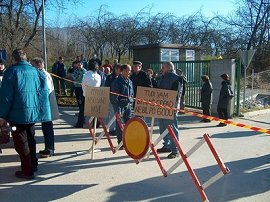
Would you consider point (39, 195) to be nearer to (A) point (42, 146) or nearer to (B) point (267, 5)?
(A) point (42, 146)

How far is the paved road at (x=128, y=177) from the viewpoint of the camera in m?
5.60

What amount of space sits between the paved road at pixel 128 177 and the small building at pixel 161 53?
12.2 m

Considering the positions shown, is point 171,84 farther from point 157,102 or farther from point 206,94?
point 206,94

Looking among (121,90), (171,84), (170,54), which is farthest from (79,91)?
(170,54)

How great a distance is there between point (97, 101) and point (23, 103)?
71.1 inches

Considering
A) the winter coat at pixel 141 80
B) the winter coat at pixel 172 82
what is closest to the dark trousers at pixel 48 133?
the winter coat at pixel 172 82

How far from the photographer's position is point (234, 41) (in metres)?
34.6

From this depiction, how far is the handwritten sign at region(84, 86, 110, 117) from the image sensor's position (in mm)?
7504

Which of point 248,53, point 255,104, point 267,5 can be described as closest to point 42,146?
point 248,53

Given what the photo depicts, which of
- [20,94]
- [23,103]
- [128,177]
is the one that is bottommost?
[128,177]

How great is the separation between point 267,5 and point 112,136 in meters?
27.0

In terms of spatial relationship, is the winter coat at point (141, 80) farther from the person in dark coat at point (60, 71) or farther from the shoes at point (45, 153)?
the person in dark coat at point (60, 71)

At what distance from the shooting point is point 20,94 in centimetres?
602

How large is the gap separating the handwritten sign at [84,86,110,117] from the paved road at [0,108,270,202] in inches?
33.8
